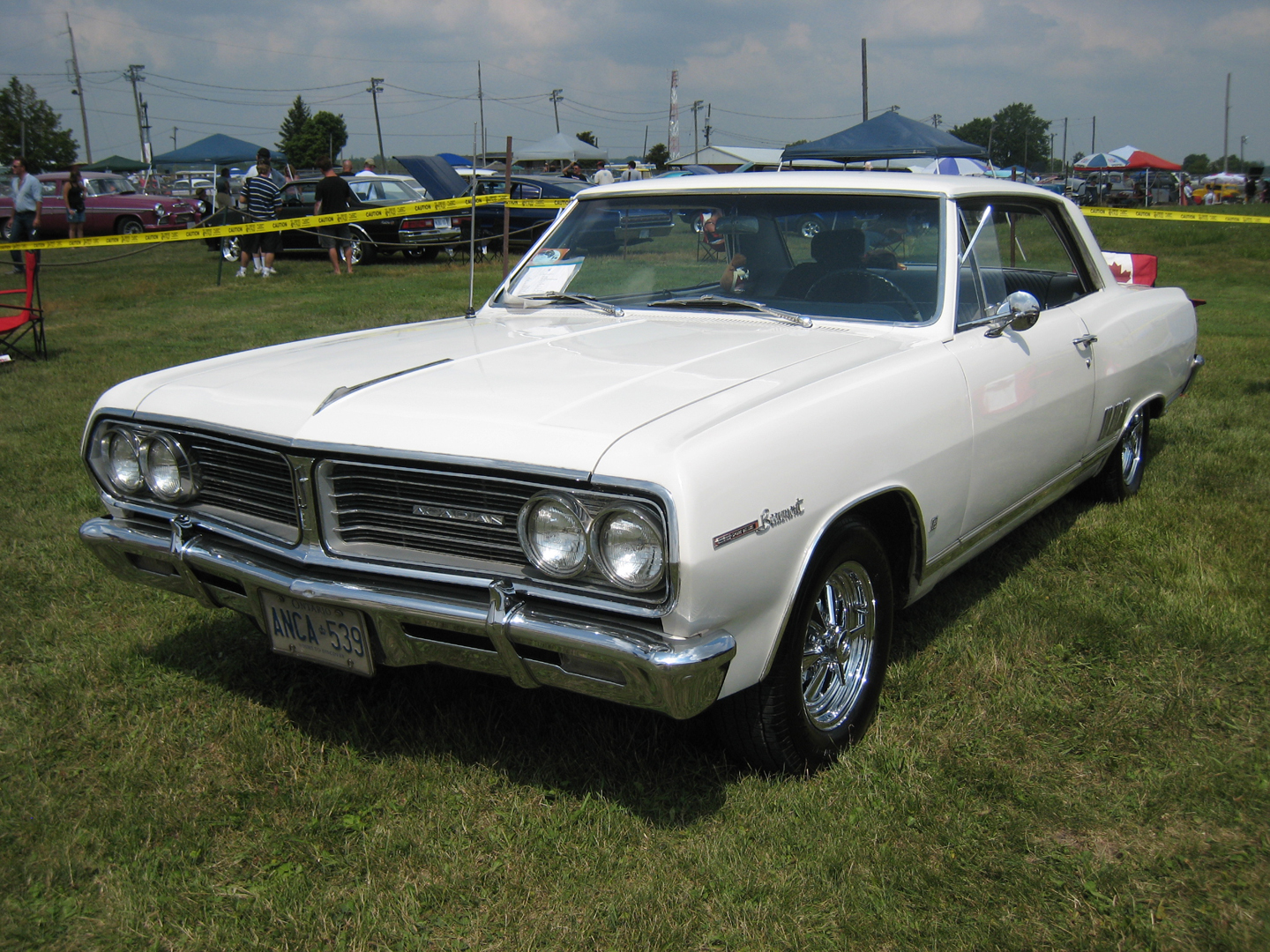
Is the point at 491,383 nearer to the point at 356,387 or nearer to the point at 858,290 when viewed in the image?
the point at 356,387

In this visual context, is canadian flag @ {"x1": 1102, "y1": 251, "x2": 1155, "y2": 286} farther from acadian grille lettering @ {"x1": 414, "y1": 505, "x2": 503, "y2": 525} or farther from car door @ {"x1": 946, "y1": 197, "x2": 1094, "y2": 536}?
acadian grille lettering @ {"x1": 414, "y1": 505, "x2": 503, "y2": 525}

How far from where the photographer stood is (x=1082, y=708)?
3070mm

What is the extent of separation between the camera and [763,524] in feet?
7.44

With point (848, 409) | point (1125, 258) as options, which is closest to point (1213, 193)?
point (1125, 258)

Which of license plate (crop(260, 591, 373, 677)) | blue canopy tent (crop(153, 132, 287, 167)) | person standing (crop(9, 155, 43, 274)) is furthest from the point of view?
blue canopy tent (crop(153, 132, 287, 167))

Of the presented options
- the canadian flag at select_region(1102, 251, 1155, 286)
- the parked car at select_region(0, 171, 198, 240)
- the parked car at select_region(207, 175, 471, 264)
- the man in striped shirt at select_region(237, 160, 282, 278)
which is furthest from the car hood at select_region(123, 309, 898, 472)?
the parked car at select_region(0, 171, 198, 240)

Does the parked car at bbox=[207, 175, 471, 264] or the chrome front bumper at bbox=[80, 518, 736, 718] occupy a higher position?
the parked car at bbox=[207, 175, 471, 264]

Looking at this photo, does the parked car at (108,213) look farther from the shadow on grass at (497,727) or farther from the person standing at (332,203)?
the shadow on grass at (497,727)

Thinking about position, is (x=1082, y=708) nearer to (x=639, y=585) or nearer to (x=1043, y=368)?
(x=1043, y=368)

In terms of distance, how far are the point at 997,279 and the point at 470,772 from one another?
247 cm

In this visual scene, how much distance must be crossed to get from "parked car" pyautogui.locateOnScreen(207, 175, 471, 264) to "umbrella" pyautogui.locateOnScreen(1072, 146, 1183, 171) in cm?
3045

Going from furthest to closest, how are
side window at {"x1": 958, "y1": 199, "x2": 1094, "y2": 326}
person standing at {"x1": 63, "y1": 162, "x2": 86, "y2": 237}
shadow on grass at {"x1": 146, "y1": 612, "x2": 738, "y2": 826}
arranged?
person standing at {"x1": 63, "y1": 162, "x2": 86, "y2": 237}
side window at {"x1": 958, "y1": 199, "x2": 1094, "y2": 326}
shadow on grass at {"x1": 146, "y1": 612, "x2": 738, "y2": 826}

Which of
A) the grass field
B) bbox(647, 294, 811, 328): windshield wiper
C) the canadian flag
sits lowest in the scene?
the grass field

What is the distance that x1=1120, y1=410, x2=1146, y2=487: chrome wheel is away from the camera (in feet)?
15.6
